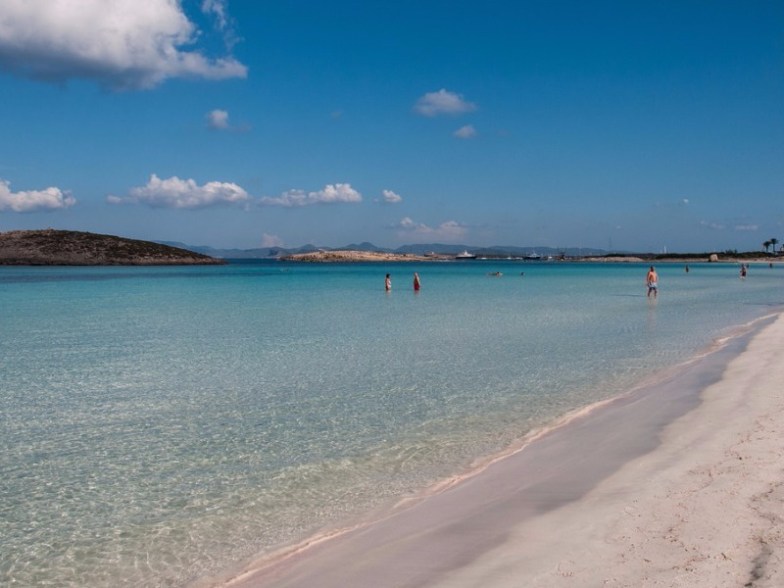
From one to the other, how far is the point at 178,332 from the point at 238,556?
21131mm

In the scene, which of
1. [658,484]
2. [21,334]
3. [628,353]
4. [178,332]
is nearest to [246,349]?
[178,332]

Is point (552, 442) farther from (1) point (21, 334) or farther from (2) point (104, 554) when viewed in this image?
(1) point (21, 334)

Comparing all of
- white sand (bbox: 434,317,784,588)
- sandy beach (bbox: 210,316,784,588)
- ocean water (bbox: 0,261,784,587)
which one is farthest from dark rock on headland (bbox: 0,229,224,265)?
white sand (bbox: 434,317,784,588)

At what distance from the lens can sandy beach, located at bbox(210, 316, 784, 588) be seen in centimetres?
510

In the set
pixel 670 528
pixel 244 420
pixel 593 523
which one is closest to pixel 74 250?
pixel 244 420

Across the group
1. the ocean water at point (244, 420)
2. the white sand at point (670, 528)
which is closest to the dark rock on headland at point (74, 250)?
the ocean water at point (244, 420)

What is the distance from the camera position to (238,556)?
6.38 m

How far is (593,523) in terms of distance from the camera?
20.1 feet

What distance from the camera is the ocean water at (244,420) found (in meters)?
6.93

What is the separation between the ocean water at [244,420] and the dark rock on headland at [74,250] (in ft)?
370

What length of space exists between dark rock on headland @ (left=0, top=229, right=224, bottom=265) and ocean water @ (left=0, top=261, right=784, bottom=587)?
112746 mm

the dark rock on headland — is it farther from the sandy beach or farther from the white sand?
the white sand

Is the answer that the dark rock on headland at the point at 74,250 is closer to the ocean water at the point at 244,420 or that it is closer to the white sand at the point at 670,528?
the ocean water at the point at 244,420

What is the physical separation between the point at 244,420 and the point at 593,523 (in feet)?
24.3
